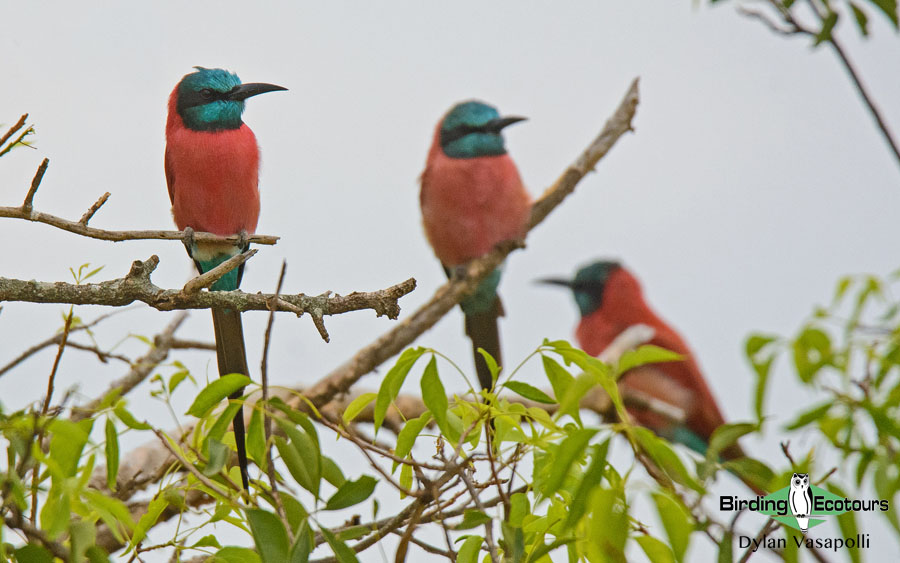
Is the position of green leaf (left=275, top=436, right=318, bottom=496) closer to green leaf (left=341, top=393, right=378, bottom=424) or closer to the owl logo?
green leaf (left=341, top=393, right=378, bottom=424)

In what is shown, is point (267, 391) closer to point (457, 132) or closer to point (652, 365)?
point (457, 132)

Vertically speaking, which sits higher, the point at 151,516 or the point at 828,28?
the point at 828,28

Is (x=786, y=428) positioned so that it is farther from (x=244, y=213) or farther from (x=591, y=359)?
(x=244, y=213)

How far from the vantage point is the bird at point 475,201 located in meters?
2.47

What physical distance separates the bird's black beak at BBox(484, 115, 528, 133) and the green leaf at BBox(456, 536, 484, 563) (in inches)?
71.1

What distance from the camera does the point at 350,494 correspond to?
71 centimetres

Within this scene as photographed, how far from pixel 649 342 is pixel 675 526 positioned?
8.02 feet

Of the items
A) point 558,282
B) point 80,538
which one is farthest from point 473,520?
point 558,282

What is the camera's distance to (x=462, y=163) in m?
2.57

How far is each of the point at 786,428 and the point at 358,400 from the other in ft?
1.29

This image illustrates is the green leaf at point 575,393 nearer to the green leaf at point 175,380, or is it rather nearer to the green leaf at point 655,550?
the green leaf at point 655,550

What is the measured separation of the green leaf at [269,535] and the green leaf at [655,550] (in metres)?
0.29

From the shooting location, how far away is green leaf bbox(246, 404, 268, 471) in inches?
29.0

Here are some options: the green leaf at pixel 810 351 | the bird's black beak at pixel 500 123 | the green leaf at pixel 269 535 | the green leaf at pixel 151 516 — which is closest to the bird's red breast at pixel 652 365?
the bird's black beak at pixel 500 123
